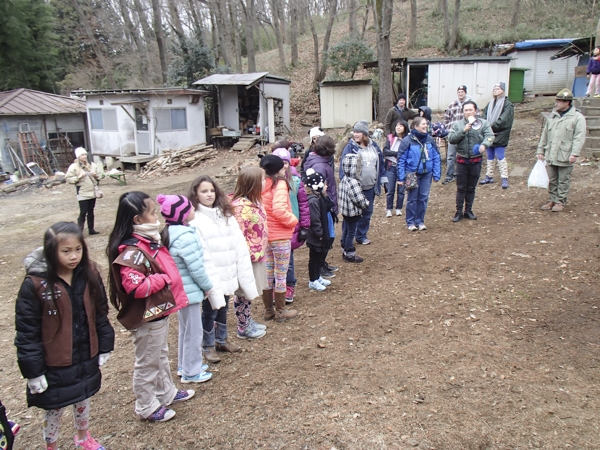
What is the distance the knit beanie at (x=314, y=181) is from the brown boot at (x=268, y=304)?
1205mm

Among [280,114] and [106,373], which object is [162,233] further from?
[280,114]

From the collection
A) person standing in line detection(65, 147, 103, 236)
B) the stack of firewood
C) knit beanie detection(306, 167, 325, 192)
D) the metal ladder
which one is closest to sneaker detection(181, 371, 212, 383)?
knit beanie detection(306, 167, 325, 192)

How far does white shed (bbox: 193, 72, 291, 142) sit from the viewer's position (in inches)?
850

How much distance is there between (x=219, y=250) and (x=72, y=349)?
1334 millimetres

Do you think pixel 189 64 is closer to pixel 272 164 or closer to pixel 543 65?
pixel 543 65

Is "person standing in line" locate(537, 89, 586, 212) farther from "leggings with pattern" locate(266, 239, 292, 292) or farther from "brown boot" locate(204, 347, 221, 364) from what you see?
"brown boot" locate(204, 347, 221, 364)

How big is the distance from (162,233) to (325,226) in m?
2.17

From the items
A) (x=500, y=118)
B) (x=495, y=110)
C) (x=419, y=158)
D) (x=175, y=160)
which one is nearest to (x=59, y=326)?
(x=419, y=158)

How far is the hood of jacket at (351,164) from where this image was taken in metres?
5.98

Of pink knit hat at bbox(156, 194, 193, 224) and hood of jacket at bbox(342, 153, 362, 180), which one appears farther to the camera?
hood of jacket at bbox(342, 153, 362, 180)

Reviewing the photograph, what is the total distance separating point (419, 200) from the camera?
23.7 ft

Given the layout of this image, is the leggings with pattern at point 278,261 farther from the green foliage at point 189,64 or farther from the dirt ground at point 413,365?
the green foliage at point 189,64

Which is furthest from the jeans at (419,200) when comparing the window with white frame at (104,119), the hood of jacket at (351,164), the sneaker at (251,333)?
the window with white frame at (104,119)

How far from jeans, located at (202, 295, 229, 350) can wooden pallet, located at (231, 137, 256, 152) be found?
17.5 meters
